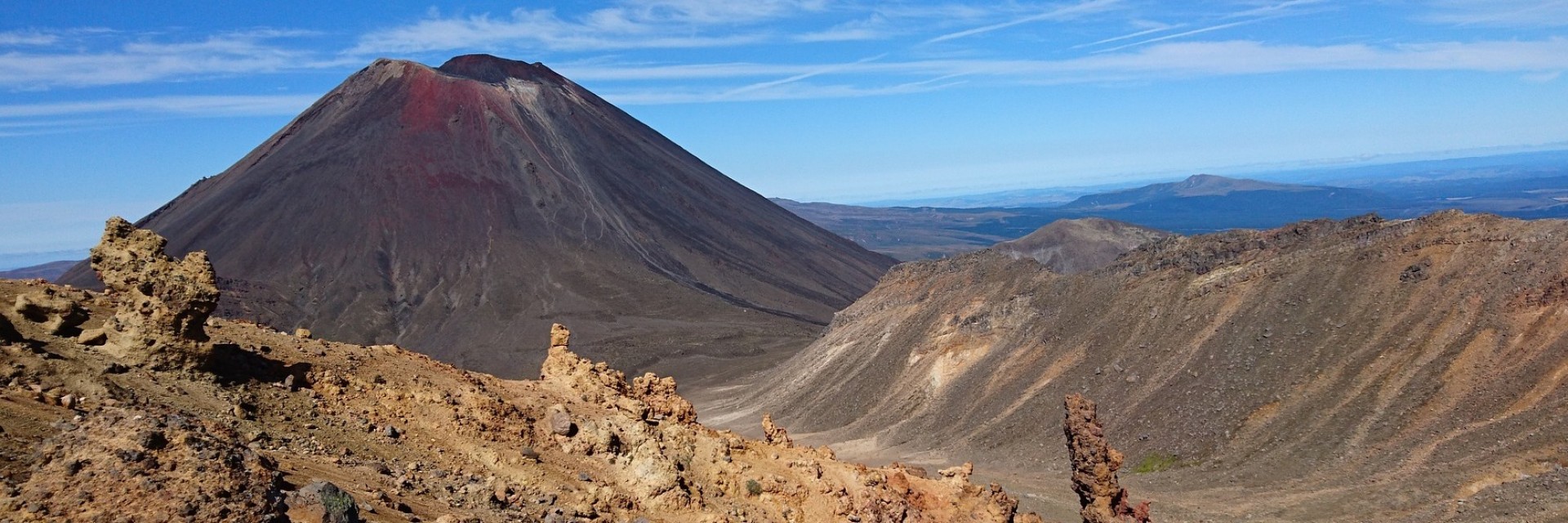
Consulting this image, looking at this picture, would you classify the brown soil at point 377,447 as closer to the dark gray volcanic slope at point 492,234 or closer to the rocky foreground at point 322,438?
the rocky foreground at point 322,438

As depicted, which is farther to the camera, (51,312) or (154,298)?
(51,312)

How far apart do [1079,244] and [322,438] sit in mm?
106746

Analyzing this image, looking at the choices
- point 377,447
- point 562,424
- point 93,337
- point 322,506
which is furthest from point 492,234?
point 322,506

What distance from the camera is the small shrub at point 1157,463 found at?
115ft

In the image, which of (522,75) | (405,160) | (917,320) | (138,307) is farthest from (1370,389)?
(522,75)

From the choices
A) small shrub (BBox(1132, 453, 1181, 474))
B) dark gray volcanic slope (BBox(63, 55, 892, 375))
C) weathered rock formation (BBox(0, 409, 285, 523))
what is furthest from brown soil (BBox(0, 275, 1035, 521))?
dark gray volcanic slope (BBox(63, 55, 892, 375))

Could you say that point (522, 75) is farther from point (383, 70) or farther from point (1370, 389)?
point (1370, 389)

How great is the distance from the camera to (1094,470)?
2020 cm

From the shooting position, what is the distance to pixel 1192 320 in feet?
141

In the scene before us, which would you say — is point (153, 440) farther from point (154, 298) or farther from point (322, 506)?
point (154, 298)

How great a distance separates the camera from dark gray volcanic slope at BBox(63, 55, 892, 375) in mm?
92375

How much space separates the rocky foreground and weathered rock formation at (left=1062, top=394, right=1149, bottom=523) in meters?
5.40

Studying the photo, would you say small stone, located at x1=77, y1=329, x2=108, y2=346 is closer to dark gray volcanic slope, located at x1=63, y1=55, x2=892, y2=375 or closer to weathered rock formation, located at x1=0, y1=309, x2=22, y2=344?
weathered rock formation, located at x1=0, y1=309, x2=22, y2=344

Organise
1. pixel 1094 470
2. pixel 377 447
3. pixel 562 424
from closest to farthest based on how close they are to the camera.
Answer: pixel 377 447, pixel 562 424, pixel 1094 470
